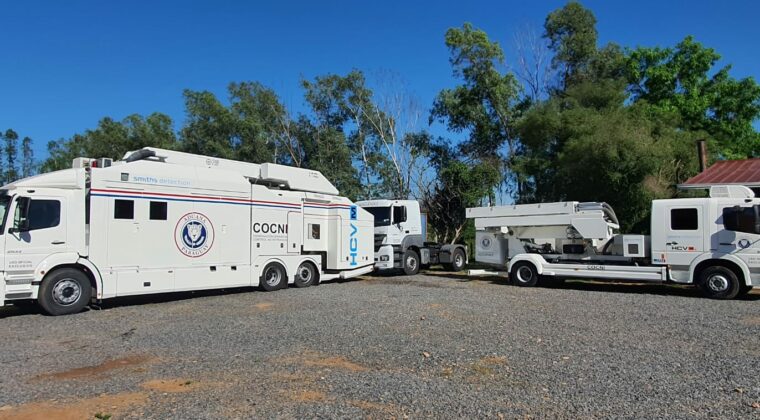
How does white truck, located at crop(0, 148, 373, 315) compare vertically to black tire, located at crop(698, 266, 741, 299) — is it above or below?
above

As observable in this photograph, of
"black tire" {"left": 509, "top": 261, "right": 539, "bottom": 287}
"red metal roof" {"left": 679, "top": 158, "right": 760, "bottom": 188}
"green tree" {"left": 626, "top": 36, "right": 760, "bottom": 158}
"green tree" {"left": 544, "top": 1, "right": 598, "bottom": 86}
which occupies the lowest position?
"black tire" {"left": 509, "top": 261, "right": 539, "bottom": 287}

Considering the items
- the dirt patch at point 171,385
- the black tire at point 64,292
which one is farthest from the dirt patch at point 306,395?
the black tire at point 64,292

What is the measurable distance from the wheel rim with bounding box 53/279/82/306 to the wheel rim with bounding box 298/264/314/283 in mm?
5918

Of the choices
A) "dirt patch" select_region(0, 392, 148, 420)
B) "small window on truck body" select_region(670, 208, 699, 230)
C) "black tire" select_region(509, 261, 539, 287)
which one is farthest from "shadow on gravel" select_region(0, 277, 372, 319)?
"small window on truck body" select_region(670, 208, 699, 230)

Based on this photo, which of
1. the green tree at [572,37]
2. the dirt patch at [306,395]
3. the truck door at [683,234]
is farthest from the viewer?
the green tree at [572,37]

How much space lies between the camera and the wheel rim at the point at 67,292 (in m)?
10.6

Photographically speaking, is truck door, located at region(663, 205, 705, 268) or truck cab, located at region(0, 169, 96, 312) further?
truck door, located at region(663, 205, 705, 268)

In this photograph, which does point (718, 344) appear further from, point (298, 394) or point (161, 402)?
point (161, 402)

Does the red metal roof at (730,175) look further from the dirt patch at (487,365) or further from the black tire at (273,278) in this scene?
the dirt patch at (487,365)

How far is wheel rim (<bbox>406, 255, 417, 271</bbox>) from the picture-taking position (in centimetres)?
2042

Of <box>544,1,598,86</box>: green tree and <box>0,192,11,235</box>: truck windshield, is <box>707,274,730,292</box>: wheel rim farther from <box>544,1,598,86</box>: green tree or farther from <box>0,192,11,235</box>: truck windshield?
<box>544,1,598,86</box>: green tree

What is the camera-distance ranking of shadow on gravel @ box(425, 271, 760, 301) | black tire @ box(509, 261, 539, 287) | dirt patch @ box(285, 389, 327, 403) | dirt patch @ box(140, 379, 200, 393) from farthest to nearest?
1. black tire @ box(509, 261, 539, 287)
2. shadow on gravel @ box(425, 271, 760, 301)
3. dirt patch @ box(140, 379, 200, 393)
4. dirt patch @ box(285, 389, 327, 403)

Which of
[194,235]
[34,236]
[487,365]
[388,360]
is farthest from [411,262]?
[487,365]

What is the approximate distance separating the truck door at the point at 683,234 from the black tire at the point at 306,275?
945 cm
